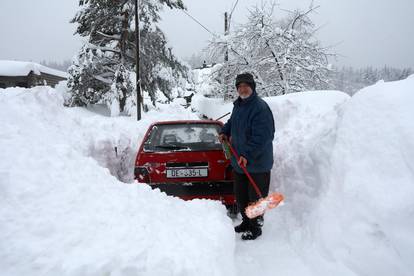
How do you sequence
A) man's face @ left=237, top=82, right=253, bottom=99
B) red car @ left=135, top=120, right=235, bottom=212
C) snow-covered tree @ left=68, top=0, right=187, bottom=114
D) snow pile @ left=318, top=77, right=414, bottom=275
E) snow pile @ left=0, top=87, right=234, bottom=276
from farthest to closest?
1. snow-covered tree @ left=68, top=0, right=187, bottom=114
2. red car @ left=135, top=120, right=235, bottom=212
3. man's face @ left=237, top=82, right=253, bottom=99
4. snow pile @ left=318, top=77, right=414, bottom=275
5. snow pile @ left=0, top=87, right=234, bottom=276

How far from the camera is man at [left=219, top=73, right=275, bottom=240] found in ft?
12.1

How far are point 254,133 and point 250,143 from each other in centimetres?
13

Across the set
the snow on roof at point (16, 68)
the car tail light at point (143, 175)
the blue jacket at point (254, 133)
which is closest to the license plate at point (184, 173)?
the car tail light at point (143, 175)

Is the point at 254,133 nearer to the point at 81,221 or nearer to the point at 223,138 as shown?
the point at 223,138

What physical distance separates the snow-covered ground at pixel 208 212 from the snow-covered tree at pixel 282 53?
878 centimetres

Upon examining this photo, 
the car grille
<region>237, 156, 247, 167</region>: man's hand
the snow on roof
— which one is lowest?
the car grille

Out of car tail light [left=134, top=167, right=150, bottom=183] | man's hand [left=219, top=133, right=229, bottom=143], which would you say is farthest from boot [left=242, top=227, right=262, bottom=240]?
car tail light [left=134, top=167, right=150, bottom=183]

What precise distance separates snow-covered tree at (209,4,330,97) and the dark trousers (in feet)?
30.5

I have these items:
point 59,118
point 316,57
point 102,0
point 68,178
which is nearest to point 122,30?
point 102,0

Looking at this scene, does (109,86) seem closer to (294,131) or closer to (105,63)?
(105,63)

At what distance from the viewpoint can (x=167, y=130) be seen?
4867mm

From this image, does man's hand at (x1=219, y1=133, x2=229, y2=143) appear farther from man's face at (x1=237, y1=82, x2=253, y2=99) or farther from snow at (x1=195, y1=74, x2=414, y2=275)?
snow at (x1=195, y1=74, x2=414, y2=275)

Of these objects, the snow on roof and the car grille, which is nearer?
the car grille

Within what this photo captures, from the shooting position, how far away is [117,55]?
1806 centimetres
